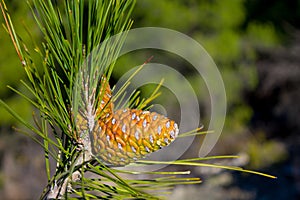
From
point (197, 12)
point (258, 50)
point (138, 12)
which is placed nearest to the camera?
point (138, 12)

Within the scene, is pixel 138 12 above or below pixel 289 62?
below

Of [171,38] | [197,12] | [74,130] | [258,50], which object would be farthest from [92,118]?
[258,50]

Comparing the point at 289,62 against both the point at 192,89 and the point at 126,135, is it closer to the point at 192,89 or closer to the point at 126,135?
the point at 192,89

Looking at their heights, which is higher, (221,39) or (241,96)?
(221,39)

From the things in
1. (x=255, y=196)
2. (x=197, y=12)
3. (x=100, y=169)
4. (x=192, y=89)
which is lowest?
(x=100, y=169)

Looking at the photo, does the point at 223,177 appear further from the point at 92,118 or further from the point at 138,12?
the point at 92,118

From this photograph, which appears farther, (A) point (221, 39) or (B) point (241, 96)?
(B) point (241, 96)

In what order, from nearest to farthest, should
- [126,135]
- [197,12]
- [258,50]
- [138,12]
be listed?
[126,135], [138,12], [197,12], [258,50]

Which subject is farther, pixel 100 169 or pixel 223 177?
pixel 223 177
